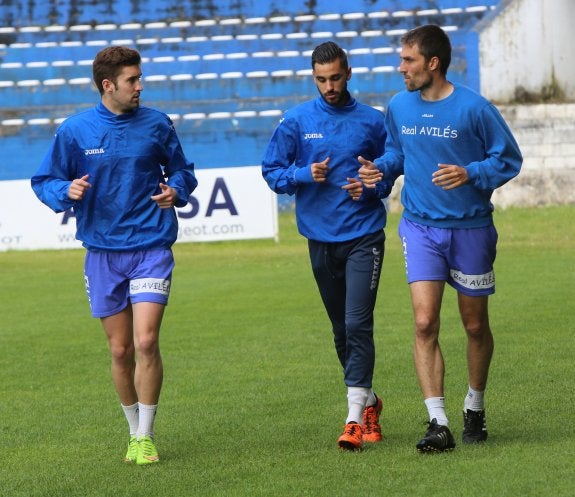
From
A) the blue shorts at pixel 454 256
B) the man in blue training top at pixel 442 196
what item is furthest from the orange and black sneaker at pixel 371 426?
the blue shorts at pixel 454 256

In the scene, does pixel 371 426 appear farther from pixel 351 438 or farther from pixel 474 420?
pixel 474 420

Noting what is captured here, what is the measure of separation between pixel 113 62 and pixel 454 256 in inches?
78.8

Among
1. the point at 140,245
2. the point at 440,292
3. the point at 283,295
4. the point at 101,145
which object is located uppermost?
the point at 101,145

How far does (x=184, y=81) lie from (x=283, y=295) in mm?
16069

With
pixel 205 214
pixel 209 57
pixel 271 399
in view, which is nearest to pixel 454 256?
pixel 271 399

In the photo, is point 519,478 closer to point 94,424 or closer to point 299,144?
point 299,144

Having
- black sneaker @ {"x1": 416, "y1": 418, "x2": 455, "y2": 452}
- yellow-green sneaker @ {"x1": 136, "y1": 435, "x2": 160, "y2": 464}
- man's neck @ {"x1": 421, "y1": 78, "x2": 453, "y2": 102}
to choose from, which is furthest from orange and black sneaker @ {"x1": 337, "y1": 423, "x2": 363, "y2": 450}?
man's neck @ {"x1": 421, "y1": 78, "x2": 453, "y2": 102}

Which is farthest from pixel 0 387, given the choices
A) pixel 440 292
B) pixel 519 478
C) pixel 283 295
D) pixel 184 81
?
pixel 184 81

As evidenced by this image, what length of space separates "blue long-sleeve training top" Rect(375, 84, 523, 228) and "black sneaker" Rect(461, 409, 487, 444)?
982mm

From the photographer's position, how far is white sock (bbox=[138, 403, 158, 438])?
6.69 meters

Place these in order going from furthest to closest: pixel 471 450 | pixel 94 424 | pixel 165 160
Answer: pixel 94 424, pixel 165 160, pixel 471 450

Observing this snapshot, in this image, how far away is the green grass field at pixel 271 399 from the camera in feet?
19.8

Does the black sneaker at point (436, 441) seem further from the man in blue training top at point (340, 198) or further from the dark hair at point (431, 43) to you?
the dark hair at point (431, 43)

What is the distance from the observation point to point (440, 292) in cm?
681
